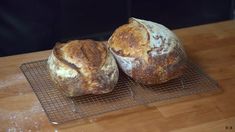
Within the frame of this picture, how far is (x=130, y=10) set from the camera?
5.06 ft

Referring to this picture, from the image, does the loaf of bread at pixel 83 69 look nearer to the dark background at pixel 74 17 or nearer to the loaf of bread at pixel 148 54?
the loaf of bread at pixel 148 54

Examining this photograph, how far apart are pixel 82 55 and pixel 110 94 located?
0.39 ft

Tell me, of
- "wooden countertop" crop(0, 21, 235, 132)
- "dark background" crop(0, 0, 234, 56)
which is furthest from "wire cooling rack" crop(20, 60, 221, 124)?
"dark background" crop(0, 0, 234, 56)

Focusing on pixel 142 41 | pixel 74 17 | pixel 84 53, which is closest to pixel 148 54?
pixel 142 41

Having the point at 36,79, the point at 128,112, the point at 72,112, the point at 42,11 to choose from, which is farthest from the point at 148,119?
the point at 42,11

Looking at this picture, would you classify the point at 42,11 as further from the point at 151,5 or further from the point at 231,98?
the point at 231,98

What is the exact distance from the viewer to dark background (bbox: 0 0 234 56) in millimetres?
1410

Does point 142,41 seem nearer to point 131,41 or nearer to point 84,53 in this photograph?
point 131,41

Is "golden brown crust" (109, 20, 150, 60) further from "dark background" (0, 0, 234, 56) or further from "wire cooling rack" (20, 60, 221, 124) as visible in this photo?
"dark background" (0, 0, 234, 56)

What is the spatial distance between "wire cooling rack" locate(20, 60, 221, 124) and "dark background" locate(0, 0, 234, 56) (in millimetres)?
407

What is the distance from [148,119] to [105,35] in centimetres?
71

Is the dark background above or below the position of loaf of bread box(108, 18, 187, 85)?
below

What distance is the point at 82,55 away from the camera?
35.4 inches

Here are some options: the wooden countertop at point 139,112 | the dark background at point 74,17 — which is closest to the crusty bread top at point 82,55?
the wooden countertop at point 139,112
